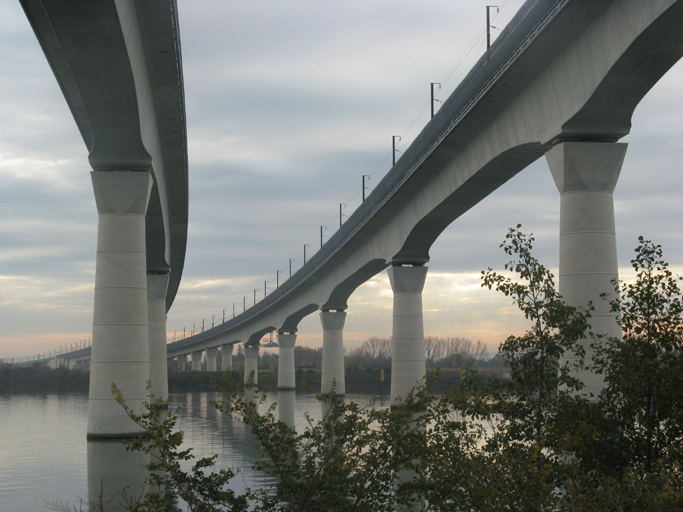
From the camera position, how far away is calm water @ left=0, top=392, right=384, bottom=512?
20562 mm

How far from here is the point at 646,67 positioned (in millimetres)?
19656

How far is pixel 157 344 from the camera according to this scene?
49125mm

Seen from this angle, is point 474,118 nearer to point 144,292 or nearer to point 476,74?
point 476,74

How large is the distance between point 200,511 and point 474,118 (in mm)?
20930

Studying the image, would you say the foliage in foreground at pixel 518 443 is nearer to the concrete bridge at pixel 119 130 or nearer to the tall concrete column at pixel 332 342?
the concrete bridge at pixel 119 130

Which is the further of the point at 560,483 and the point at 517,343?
the point at 517,343

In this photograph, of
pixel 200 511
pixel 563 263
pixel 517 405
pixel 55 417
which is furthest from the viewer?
pixel 55 417

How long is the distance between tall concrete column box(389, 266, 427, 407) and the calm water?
6.84 m

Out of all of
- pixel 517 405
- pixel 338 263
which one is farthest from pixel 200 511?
pixel 338 263

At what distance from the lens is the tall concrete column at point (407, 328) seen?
46.3 meters

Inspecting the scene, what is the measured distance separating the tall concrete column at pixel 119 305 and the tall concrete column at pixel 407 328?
70.4ft

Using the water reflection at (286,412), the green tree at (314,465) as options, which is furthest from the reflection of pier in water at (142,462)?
the water reflection at (286,412)

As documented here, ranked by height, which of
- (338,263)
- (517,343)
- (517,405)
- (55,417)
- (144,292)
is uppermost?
(338,263)

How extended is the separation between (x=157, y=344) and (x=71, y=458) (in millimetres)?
21808
